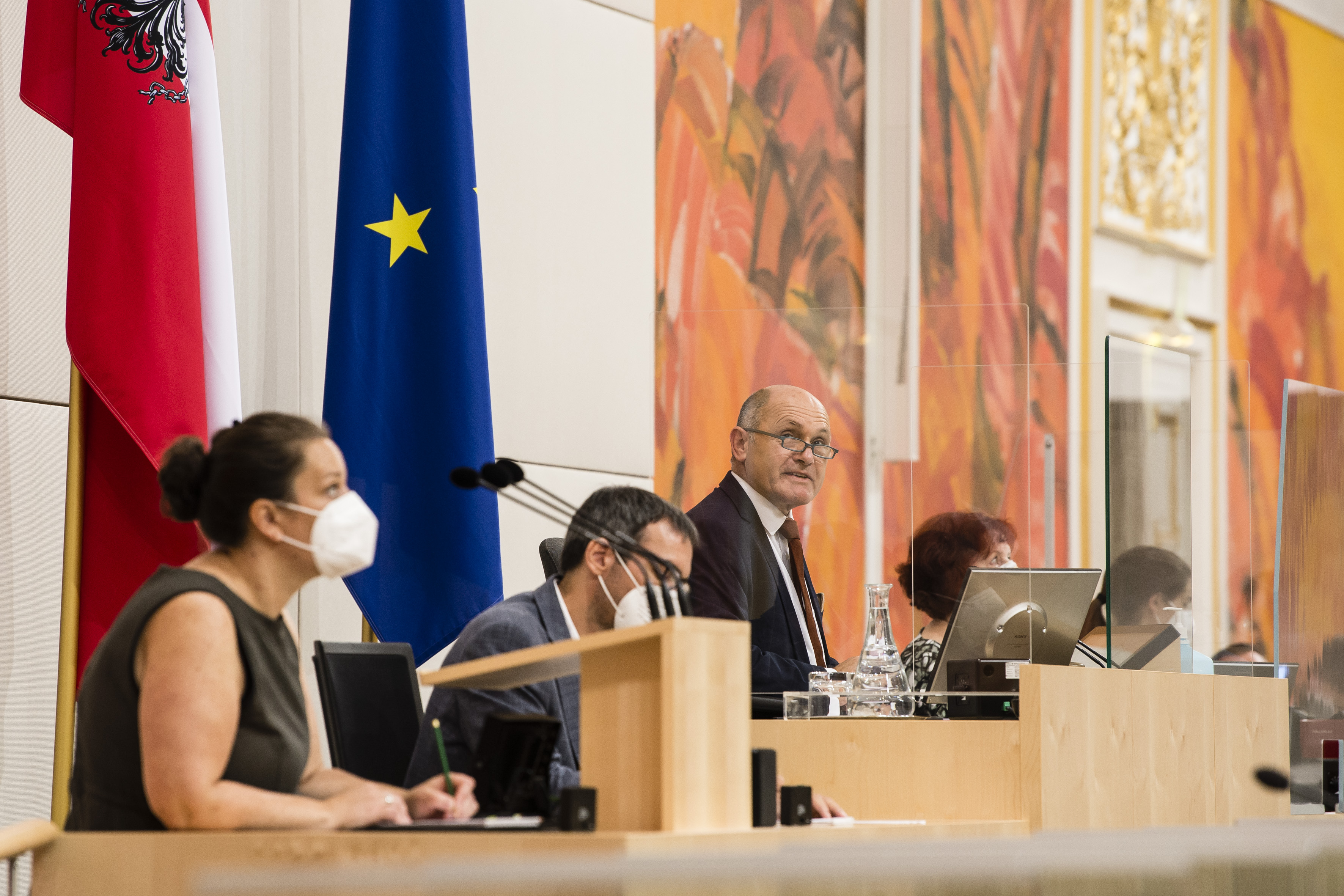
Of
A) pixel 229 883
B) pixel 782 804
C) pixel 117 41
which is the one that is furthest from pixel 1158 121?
pixel 229 883

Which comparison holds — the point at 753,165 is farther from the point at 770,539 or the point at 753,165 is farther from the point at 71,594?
the point at 71,594

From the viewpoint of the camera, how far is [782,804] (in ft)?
6.59

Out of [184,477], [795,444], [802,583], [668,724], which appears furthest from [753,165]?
[668,724]

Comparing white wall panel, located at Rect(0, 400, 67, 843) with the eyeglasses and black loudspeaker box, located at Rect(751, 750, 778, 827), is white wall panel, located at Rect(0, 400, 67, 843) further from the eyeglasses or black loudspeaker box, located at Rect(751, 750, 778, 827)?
black loudspeaker box, located at Rect(751, 750, 778, 827)

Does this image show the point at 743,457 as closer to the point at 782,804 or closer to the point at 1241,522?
the point at 1241,522

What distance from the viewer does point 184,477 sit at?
6.95 ft

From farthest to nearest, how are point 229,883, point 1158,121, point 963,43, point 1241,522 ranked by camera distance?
point 1158,121 → point 963,43 → point 1241,522 → point 229,883

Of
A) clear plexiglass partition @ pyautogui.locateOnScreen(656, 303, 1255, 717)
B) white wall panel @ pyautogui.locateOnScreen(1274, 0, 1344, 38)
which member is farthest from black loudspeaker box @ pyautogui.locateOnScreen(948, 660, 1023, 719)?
white wall panel @ pyautogui.locateOnScreen(1274, 0, 1344, 38)

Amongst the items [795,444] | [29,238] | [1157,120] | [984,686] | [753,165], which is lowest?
[984,686]

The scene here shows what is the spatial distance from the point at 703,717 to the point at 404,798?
0.47 metres

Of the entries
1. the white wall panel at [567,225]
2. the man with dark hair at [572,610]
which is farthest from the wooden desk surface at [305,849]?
the white wall panel at [567,225]

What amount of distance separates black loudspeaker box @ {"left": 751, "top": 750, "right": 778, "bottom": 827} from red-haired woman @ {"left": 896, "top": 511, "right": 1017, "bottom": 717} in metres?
1.55

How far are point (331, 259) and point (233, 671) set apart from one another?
2.37 meters

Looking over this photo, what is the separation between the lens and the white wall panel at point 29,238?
339 cm
